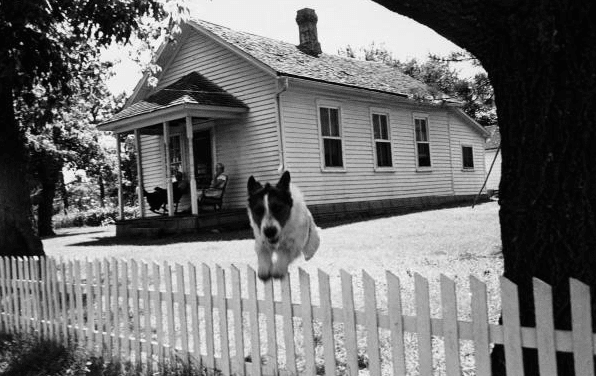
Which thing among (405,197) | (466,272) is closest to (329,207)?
(405,197)

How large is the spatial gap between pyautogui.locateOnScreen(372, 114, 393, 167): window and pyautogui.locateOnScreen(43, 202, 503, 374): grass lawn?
12.9 ft

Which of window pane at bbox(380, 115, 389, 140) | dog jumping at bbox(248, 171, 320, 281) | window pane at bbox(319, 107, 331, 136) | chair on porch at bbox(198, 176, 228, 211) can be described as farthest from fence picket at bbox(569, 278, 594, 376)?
window pane at bbox(380, 115, 389, 140)

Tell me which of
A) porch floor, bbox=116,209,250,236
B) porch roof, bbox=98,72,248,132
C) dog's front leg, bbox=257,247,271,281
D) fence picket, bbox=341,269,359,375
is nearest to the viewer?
fence picket, bbox=341,269,359,375

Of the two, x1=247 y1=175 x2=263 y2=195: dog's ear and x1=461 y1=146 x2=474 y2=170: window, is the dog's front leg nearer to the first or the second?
x1=247 y1=175 x2=263 y2=195: dog's ear

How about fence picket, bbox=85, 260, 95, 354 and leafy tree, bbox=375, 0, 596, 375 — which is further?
fence picket, bbox=85, 260, 95, 354

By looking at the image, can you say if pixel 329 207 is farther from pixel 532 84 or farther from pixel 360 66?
pixel 532 84

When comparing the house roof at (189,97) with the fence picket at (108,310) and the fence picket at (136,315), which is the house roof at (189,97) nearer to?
the fence picket at (108,310)

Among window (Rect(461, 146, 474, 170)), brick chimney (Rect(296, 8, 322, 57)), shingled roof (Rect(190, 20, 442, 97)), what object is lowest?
window (Rect(461, 146, 474, 170))

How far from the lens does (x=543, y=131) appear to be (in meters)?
2.63

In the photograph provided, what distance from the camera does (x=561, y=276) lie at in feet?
8.68

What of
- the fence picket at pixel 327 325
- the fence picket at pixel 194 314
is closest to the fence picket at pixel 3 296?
the fence picket at pixel 194 314

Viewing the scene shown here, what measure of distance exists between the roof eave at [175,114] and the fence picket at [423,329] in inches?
490

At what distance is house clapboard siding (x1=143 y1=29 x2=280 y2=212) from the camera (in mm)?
15422

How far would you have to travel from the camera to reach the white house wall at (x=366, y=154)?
15.7m
